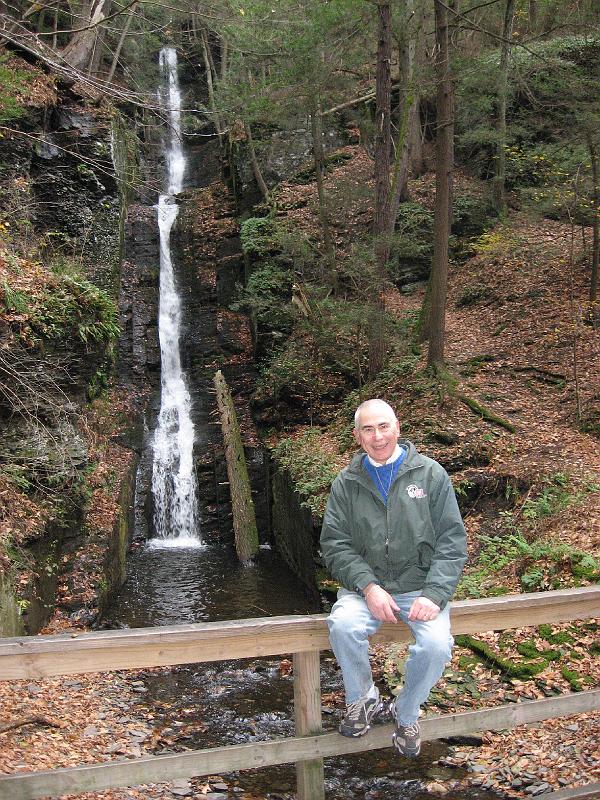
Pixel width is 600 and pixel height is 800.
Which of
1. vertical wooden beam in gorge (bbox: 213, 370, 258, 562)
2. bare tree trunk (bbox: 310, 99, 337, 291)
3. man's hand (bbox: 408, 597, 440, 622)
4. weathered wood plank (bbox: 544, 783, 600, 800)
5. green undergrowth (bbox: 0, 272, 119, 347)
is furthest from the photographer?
bare tree trunk (bbox: 310, 99, 337, 291)

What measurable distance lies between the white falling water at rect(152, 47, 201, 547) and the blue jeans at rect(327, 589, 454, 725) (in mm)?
10061

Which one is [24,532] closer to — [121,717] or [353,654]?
[121,717]

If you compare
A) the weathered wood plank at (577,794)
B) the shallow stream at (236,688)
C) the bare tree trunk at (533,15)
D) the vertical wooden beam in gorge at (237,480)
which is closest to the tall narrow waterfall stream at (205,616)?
the shallow stream at (236,688)

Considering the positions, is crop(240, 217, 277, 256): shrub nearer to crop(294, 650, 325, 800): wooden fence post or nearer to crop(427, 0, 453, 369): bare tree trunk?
crop(427, 0, 453, 369): bare tree trunk

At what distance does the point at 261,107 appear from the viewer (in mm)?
14836

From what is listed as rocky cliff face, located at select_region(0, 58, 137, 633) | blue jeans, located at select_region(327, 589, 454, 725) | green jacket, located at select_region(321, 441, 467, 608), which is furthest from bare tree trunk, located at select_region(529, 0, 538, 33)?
blue jeans, located at select_region(327, 589, 454, 725)

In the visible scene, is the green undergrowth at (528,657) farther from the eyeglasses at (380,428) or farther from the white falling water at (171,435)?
the white falling water at (171,435)

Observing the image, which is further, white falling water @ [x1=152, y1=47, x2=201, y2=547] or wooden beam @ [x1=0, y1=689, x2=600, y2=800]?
white falling water @ [x1=152, y1=47, x2=201, y2=547]

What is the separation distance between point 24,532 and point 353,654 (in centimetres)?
566

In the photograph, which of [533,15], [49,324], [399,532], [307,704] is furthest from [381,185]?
[533,15]

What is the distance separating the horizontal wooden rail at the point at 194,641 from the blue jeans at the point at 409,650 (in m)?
0.14

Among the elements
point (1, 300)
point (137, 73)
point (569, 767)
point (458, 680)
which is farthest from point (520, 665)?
Answer: point (137, 73)

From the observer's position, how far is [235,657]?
3010mm

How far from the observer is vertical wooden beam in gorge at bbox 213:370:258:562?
13.0 m
